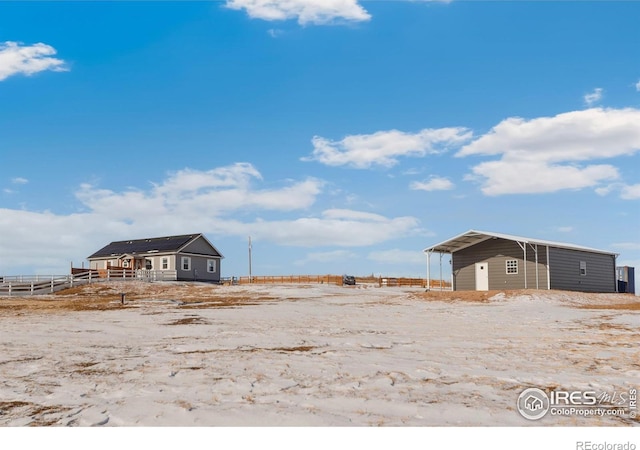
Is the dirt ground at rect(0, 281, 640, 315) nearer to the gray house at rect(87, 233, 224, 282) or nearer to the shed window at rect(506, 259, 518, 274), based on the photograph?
the shed window at rect(506, 259, 518, 274)

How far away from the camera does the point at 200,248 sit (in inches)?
2339

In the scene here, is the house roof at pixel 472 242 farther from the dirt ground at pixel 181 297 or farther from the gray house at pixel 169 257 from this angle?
Result: the gray house at pixel 169 257

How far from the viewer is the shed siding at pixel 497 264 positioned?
115ft

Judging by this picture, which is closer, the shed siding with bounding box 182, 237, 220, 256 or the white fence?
the white fence

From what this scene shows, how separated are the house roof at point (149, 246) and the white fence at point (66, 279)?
2997 millimetres

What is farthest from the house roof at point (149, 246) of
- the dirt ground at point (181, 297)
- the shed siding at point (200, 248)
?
the dirt ground at point (181, 297)

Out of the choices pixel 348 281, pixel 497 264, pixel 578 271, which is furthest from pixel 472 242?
pixel 348 281

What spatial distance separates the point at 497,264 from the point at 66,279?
34809 mm

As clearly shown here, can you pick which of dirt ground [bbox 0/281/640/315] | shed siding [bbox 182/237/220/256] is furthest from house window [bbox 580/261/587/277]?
shed siding [bbox 182/237/220/256]

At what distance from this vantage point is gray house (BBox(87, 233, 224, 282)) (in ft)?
184

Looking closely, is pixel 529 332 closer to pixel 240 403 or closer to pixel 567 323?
pixel 567 323

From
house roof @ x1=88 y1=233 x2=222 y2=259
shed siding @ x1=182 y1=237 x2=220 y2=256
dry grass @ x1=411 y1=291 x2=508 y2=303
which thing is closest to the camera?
dry grass @ x1=411 y1=291 x2=508 y2=303

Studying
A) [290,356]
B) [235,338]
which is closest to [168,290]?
[235,338]
